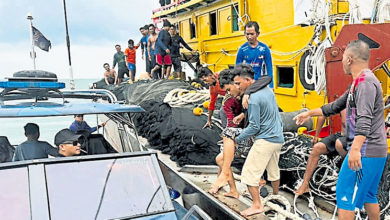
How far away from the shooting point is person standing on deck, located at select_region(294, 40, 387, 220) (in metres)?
2.38

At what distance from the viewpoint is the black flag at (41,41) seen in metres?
7.86

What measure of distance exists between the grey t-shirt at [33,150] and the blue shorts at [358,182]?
9.32ft

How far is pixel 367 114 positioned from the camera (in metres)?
2.36

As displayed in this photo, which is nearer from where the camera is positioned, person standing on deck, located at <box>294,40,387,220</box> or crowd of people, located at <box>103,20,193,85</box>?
person standing on deck, located at <box>294,40,387,220</box>

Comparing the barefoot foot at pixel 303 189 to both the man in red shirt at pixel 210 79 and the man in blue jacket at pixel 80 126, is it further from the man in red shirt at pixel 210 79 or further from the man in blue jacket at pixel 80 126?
the man in blue jacket at pixel 80 126

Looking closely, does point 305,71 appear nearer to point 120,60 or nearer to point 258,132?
point 258,132

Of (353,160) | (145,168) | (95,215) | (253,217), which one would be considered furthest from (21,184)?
(353,160)

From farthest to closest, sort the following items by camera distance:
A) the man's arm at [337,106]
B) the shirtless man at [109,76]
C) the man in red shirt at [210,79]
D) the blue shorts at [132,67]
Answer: the shirtless man at [109,76], the blue shorts at [132,67], the man in red shirt at [210,79], the man's arm at [337,106]

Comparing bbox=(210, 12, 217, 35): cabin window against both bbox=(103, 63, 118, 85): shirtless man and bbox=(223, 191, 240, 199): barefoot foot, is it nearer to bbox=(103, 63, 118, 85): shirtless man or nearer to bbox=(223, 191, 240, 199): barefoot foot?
bbox=(103, 63, 118, 85): shirtless man

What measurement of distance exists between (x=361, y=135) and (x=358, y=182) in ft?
1.36

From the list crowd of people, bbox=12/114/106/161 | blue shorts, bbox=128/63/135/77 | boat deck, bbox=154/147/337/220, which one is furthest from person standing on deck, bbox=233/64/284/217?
blue shorts, bbox=128/63/135/77

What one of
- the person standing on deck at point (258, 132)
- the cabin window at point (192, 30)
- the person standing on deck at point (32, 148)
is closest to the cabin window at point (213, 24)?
the cabin window at point (192, 30)

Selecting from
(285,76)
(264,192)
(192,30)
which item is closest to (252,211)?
(264,192)

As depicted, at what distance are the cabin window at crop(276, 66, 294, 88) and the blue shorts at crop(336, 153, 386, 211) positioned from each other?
15.5 feet
